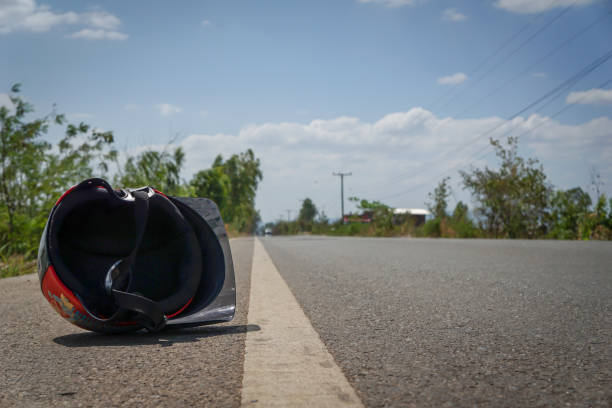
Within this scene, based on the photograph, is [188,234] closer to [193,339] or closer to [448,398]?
[193,339]

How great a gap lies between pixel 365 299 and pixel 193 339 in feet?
4.49

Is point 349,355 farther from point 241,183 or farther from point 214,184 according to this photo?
point 241,183

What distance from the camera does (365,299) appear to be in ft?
10.3

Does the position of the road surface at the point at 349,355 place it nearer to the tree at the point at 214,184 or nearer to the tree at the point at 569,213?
the tree at the point at 569,213

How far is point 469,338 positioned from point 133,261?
1431 mm

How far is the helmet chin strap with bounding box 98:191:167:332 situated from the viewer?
6.55ft

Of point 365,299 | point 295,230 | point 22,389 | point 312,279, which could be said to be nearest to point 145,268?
point 22,389

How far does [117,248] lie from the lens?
219cm

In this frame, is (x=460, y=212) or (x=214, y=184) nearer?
(x=460, y=212)

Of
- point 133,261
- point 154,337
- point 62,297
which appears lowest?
point 154,337

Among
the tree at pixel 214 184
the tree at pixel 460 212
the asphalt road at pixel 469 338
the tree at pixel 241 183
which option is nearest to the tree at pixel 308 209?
the tree at pixel 241 183

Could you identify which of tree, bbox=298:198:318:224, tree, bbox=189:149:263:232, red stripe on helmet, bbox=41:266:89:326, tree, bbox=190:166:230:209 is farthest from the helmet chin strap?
tree, bbox=298:198:318:224

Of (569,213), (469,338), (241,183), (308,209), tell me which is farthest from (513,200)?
(308,209)

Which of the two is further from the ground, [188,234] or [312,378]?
[188,234]
